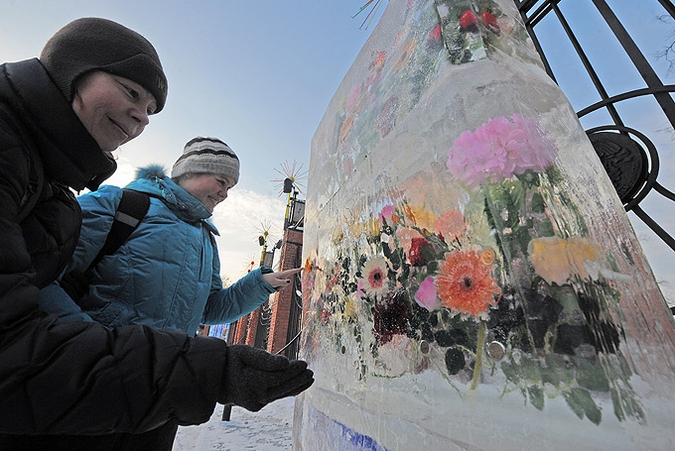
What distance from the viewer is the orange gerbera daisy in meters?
0.62

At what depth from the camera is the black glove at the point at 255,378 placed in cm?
48

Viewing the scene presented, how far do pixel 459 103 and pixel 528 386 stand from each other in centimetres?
61

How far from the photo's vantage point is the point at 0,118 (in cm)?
49

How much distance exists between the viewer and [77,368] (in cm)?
40

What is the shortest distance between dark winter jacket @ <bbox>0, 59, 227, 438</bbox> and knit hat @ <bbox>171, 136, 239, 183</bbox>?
2.24 ft

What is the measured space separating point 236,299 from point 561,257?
3.86 ft

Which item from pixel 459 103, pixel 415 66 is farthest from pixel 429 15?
pixel 459 103

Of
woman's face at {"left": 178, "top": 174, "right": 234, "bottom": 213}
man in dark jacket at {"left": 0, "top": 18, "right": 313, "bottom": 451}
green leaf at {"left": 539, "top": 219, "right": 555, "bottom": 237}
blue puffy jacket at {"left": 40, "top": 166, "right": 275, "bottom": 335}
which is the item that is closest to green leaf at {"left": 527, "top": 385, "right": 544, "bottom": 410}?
green leaf at {"left": 539, "top": 219, "right": 555, "bottom": 237}

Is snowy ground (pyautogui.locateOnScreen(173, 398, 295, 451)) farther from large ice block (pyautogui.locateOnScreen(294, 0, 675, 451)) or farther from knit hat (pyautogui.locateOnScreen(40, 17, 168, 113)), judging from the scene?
knit hat (pyautogui.locateOnScreen(40, 17, 168, 113))

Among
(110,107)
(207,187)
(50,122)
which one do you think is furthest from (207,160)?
(50,122)

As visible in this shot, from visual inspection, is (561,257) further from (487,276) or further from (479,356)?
(479,356)

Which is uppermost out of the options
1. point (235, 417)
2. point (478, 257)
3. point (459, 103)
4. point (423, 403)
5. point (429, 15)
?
point (429, 15)

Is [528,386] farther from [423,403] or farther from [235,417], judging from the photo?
[235,417]

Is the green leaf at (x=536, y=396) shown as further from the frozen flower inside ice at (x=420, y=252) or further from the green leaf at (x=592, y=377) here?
the frozen flower inside ice at (x=420, y=252)
